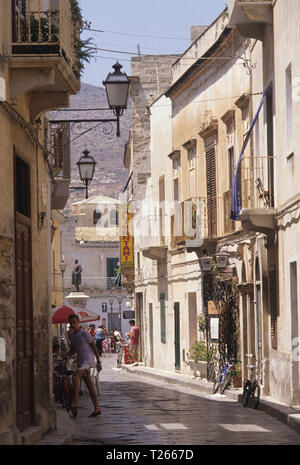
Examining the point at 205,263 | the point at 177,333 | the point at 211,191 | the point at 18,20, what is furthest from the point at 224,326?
the point at 18,20

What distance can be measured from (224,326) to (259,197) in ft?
18.9

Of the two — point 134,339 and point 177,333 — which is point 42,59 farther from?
point 134,339

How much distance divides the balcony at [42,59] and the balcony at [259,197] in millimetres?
6364

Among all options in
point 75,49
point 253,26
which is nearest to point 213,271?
point 253,26

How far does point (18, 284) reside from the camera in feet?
44.7

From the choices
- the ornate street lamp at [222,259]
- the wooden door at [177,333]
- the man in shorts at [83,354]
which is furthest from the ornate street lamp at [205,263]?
the man in shorts at [83,354]

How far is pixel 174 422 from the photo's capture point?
17.5 metres

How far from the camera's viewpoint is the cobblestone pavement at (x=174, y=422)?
14688mm

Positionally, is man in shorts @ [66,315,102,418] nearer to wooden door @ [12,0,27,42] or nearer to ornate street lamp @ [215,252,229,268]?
wooden door @ [12,0,27,42]

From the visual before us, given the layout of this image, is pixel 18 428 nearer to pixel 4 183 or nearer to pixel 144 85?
pixel 4 183

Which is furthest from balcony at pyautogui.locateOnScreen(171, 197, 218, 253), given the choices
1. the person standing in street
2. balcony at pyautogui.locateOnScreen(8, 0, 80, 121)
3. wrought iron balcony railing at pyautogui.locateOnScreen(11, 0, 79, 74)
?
Answer: wrought iron balcony railing at pyautogui.locateOnScreen(11, 0, 79, 74)

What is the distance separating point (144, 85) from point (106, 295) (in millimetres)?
45159

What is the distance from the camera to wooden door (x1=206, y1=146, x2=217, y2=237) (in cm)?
2914

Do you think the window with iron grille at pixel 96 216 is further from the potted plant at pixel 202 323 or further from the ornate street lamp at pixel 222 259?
the ornate street lamp at pixel 222 259
